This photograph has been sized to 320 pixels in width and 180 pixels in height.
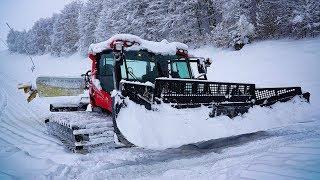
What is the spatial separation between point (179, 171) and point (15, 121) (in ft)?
23.8

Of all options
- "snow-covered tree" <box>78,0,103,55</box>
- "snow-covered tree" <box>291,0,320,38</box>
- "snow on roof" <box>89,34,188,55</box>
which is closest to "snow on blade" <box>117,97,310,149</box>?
"snow on roof" <box>89,34,188,55</box>

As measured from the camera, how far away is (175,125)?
6.16 meters

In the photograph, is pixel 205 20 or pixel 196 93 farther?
pixel 205 20

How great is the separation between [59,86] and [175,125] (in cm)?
1360

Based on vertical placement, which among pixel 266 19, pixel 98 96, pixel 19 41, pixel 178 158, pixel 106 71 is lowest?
pixel 178 158

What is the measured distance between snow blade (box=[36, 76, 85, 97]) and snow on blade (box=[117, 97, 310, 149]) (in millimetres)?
11907

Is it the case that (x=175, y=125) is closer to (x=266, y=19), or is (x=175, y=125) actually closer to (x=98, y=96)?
(x=98, y=96)

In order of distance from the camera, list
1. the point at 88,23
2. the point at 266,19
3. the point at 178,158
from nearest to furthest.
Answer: the point at 178,158 < the point at 266,19 < the point at 88,23

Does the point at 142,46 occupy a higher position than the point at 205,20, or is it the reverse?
the point at 205,20

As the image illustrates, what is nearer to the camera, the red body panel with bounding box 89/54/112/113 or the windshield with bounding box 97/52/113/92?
the red body panel with bounding box 89/54/112/113

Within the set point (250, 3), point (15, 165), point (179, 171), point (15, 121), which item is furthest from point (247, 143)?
point (250, 3)

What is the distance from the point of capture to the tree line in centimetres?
2084

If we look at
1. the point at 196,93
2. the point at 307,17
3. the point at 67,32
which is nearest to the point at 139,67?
the point at 196,93

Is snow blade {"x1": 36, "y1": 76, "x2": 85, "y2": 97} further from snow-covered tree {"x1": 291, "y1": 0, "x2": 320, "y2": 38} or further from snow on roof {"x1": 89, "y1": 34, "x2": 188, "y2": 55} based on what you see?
snow-covered tree {"x1": 291, "y1": 0, "x2": 320, "y2": 38}
